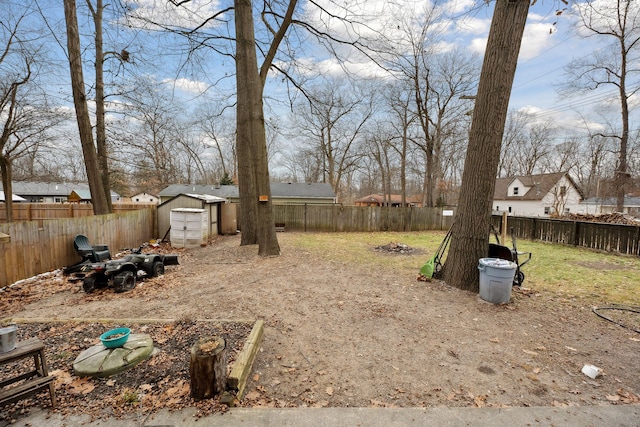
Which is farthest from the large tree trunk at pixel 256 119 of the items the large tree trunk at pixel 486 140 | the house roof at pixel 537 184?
the house roof at pixel 537 184

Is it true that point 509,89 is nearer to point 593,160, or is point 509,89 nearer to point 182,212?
point 182,212

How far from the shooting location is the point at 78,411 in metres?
2.10

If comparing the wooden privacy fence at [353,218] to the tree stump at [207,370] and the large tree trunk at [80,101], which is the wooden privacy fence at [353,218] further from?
the tree stump at [207,370]

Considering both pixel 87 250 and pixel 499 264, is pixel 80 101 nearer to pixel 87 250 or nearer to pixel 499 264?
pixel 87 250

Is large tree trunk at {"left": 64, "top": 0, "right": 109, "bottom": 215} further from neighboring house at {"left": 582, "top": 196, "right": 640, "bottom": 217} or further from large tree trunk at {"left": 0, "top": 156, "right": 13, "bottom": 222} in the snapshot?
neighboring house at {"left": 582, "top": 196, "right": 640, "bottom": 217}

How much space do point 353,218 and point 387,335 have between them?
1180cm

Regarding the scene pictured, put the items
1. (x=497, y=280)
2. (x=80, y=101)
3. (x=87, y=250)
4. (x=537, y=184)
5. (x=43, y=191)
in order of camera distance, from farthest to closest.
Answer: (x=43, y=191), (x=537, y=184), (x=80, y=101), (x=87, y=250), (x=497, y=280)

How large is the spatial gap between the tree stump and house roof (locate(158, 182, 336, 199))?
21.0 m

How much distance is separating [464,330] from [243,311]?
2.97 meters

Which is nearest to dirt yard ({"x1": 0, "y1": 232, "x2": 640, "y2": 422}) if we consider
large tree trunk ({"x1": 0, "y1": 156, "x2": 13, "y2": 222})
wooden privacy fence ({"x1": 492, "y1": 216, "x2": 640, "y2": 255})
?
wooden privacy fence ({"x1": 492, "y1": 216, "x2": 640, "y2": 255})

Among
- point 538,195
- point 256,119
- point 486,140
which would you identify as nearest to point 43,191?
point 256,119

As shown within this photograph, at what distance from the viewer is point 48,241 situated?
6.07m

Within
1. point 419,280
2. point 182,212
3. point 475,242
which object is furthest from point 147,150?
point 475,242

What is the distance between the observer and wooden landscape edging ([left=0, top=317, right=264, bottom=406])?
228 centimetres
